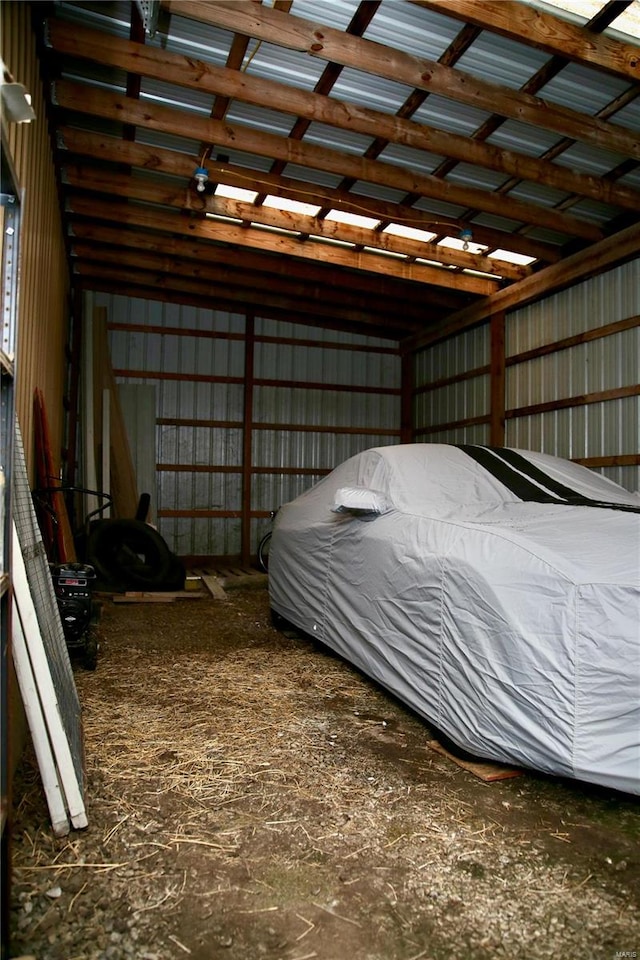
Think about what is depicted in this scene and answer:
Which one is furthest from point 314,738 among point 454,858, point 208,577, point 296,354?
point 296,354

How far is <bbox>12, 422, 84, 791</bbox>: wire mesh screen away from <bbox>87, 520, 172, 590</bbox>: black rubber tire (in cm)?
354

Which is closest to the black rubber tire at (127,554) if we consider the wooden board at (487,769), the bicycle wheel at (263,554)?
the bicycle wheel at (263,554)

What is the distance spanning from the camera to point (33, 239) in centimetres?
363

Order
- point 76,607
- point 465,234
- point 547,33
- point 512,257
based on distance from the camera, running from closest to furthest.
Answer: point 547,33 < point 76,607 < point 465,234 < point 512,257

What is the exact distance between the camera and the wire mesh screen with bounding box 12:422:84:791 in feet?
6.24

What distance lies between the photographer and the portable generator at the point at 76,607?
3.35m

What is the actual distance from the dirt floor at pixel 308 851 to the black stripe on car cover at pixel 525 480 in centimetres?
135

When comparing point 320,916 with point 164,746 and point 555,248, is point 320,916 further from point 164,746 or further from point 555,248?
point 555,248

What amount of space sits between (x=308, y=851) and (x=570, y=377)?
18.3 feet

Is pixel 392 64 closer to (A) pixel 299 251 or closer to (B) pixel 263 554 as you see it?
(A) pixel 299 251

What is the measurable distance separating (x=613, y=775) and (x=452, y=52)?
3.94 metres

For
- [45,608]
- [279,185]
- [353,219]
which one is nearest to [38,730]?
[45,608]

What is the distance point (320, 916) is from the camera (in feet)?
4.80

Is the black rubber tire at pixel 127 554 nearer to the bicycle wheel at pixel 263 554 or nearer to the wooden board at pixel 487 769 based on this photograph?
the bicycle wheel at pixel 263 554
